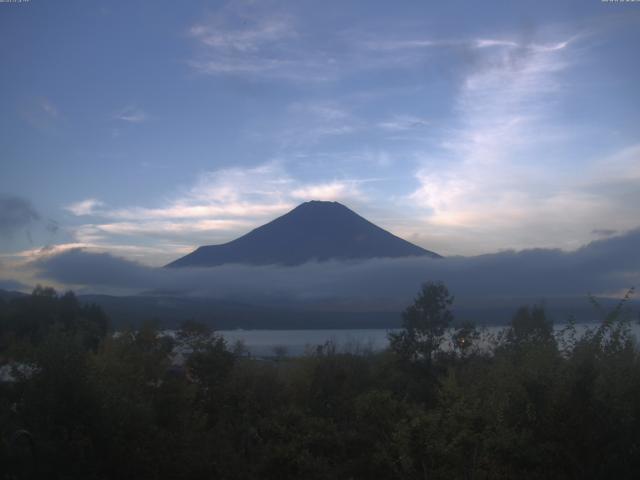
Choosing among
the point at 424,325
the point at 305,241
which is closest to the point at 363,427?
the point at 424,325

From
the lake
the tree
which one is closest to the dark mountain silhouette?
the lake

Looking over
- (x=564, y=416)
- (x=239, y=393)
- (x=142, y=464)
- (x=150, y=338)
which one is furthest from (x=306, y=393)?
(x=564, y=416)

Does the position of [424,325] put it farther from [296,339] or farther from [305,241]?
[305,241]

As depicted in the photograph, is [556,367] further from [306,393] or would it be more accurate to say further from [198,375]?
[198,375]

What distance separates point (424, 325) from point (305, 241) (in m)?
94.5

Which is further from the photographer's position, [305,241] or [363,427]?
[305,241]

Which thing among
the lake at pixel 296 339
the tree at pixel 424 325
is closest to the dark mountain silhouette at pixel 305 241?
the lake at pixel 296 339

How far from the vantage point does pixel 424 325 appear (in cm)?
3362

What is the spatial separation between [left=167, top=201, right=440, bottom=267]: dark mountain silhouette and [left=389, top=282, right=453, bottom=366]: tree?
70.1 metres

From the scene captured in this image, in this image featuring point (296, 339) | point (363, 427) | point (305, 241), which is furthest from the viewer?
point (305, 241)

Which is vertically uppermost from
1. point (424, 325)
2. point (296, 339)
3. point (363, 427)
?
point (424, 325)

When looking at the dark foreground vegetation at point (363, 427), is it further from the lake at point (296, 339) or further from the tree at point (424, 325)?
the lake at point (296, 339)

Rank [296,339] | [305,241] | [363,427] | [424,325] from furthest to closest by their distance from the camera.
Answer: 1. [305,241]
2. [296,339]
3. [424,325]
4. [363,427]

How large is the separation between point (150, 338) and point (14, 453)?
40.2 ft
